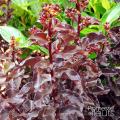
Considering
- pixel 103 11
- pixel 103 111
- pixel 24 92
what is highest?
pixel 103 11

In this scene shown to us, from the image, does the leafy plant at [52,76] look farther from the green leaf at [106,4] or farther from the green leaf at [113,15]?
the green leaf at [106,4]

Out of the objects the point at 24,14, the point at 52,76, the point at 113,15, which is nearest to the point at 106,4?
the point at 113,15

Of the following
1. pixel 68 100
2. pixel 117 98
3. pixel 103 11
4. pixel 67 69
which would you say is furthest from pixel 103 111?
pixel 103 11

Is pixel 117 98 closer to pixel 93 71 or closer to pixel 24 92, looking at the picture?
pixel 93 71

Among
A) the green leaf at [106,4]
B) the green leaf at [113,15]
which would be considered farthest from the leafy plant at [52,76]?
the green leaf at [106,4]

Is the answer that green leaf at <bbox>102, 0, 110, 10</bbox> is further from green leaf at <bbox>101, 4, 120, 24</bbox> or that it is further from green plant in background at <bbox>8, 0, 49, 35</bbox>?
green plant in background at <bbox>8, 0, 49, 35</bbox>

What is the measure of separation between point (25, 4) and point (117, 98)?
92 centimetres

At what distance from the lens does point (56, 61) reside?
67.8 inches

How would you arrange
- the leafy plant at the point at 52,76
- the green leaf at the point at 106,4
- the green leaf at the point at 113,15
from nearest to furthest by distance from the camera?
the leafy plant at the point at 52,76 < the green leaf at the point at 113,15 < the green leaf at the point at 106,4

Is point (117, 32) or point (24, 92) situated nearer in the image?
point (24, 92)

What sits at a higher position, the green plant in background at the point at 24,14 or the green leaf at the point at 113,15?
the green plant in background at the point at 24,14

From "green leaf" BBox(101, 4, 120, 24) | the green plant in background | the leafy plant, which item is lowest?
the leafy plant

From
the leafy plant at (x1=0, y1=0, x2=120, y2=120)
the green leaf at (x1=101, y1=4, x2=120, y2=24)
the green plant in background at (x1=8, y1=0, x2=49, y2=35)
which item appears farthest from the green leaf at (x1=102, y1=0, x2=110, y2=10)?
the leafy plant at (x1=0, y1=0, x2=120, y2=120)

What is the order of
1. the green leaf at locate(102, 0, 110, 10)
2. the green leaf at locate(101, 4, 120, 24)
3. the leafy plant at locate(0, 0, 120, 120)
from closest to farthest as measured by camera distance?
the leafy plant at locate(0, 0, 120, 120)
the green leaf at locate(101, 4, 120, 24)
the green leaf at locate(102, 0, 110, 10)
